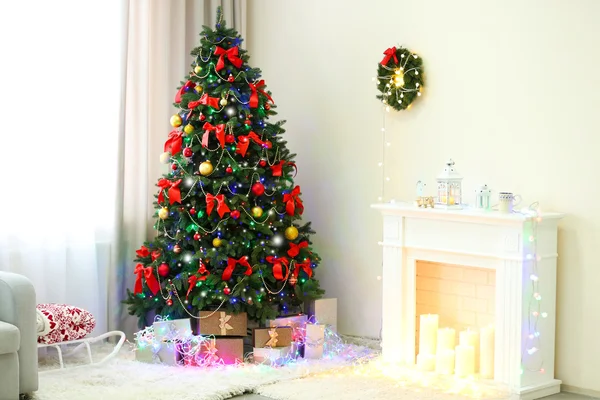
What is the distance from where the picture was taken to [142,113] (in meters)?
5.39

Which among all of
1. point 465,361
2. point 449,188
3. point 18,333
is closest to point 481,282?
point 465,361

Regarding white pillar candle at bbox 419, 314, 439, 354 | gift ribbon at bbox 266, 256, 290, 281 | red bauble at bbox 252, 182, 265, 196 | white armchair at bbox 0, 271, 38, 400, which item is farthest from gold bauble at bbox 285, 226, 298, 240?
white armchair at bbox 0, 271, 38, 400

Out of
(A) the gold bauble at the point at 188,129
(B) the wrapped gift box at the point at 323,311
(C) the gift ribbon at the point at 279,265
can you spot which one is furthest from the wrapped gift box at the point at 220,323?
(A) the gold bauble at the point at 188,129

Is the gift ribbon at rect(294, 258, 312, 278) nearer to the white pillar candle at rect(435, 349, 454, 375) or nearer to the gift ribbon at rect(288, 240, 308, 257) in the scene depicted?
the gift ribbon at rect(288, 240, 308, 257)

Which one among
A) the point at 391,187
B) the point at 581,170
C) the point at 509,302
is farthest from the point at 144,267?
the point at 581,170

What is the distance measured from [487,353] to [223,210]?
1601 millimetres

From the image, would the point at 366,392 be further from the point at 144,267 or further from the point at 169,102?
the point at 169,102

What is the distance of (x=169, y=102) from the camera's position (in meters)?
5.59

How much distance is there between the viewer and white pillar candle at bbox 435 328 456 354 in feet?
15.0

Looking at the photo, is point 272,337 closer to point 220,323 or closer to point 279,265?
point 220,323

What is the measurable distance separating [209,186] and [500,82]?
170 cm

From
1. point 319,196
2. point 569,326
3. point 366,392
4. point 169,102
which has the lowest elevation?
point 366,392

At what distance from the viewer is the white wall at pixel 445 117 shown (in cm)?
427

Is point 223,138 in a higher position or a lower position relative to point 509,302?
higher
